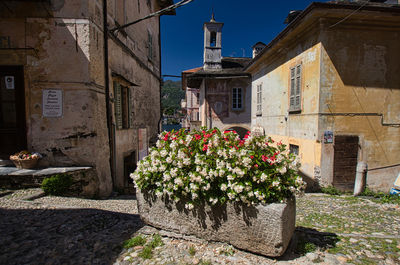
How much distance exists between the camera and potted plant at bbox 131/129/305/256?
2.49 metres

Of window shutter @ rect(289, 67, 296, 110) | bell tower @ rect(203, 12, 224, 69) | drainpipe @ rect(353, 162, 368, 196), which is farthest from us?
bell tower @ rect(203, 12, 224, 69)

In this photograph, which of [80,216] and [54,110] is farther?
[54,110]

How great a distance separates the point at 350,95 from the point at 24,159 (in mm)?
9041

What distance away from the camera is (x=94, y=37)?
17.6ft

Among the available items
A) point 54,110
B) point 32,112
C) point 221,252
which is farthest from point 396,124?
point 32,112

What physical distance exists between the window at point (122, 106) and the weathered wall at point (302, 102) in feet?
20.2

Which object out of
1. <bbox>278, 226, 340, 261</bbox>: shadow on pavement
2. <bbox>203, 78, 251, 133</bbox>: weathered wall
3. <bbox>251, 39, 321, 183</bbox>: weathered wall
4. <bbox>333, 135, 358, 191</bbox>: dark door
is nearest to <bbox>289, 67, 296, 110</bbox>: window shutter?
<bbox>251, 39, 321, 183</bbox>: weathered wall

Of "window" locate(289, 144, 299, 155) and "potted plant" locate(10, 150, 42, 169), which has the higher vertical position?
"potted plant" locate(10, 150, 42, 169)

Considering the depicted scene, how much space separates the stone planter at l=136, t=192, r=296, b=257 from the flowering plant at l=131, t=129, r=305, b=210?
13cm

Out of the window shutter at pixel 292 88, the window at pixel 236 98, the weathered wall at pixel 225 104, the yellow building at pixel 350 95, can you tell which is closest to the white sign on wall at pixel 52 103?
the yellow building at pixel 350 95

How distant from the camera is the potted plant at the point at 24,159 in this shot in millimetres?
4839

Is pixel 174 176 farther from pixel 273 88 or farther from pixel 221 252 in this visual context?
pixel 273 88

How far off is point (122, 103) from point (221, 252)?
257 inches

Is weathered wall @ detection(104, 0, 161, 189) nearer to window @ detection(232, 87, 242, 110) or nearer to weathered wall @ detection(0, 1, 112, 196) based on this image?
weathered wall @ detection(0, 1, 112, 196)
